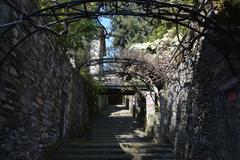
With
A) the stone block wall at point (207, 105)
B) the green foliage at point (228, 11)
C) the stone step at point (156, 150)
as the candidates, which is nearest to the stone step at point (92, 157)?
the stone step at point (156, 150)

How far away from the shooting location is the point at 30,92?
5273 mm

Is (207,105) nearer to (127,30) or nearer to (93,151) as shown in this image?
(93,151)

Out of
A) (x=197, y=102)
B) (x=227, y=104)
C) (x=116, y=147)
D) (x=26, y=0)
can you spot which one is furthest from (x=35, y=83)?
(x=116, y=147)

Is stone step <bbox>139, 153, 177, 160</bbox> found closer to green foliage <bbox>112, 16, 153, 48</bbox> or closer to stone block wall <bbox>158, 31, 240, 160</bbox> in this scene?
stone block wall <bbox>158, 31, 240, 160</bbox>

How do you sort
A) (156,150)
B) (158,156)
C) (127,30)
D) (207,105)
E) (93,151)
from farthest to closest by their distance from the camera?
1. (127,30)
2. (93,151)
3. (156,150)
4. (158,156)
5. (207,105)

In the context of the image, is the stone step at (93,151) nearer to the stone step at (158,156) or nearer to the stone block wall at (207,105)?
the stone step at (158,156)

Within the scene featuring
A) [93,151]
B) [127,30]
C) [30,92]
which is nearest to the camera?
[30,92]

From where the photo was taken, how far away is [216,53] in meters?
4.61

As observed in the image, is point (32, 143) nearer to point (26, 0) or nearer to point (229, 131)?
point (26, 0)

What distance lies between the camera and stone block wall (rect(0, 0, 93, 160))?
417 cm

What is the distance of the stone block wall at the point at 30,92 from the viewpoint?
417 centimetres

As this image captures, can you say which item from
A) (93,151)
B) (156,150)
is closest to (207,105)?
(156,150)

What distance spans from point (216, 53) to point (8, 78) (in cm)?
279

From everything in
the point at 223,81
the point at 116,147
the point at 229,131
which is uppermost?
the point at 223,81
